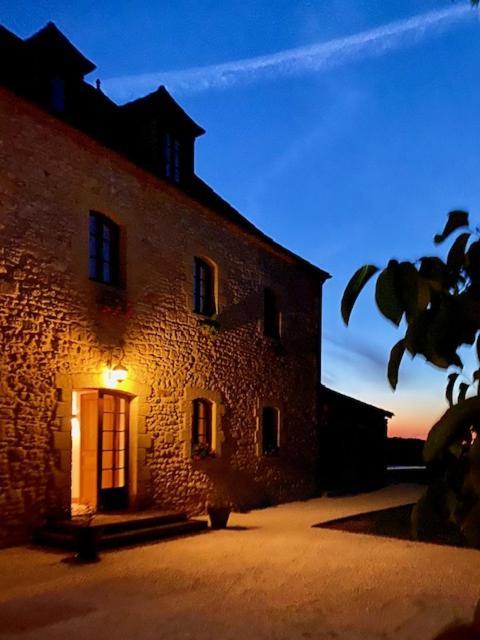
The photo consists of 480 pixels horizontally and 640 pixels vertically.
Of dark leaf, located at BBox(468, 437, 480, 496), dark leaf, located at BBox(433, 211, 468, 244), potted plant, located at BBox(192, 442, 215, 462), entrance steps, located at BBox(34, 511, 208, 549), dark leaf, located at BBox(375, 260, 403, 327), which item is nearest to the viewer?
dark leaf, located at BBox(468, 437, 480, 496)

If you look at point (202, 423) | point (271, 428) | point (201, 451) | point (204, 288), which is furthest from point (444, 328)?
point (271, 428)

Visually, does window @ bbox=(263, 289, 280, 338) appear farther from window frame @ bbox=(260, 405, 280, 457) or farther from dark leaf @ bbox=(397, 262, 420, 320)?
dark leaf @ bbox=(397, 262, 420, 320)

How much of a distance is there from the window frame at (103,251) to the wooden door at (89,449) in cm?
170

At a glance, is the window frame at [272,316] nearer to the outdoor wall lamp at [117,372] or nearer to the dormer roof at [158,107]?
the dormer roof at [158,107]

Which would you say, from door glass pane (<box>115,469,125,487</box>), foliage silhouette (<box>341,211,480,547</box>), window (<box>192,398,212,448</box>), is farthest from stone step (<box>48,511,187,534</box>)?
foliage silhouette (<box>341,211,480,547</box>)

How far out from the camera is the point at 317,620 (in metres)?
5.47

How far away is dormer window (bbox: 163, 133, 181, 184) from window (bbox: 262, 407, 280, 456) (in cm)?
489

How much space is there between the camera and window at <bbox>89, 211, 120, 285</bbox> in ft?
32.0

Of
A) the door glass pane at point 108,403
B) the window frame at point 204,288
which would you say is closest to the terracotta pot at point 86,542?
the door glass pane at point 108,403

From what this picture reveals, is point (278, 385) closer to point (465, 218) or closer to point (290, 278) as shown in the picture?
point (290, 278)

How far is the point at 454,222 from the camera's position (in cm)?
113

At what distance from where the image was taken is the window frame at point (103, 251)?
9.75m

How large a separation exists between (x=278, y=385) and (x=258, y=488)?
215cm

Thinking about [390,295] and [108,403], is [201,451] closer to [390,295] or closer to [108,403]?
[108,403]
